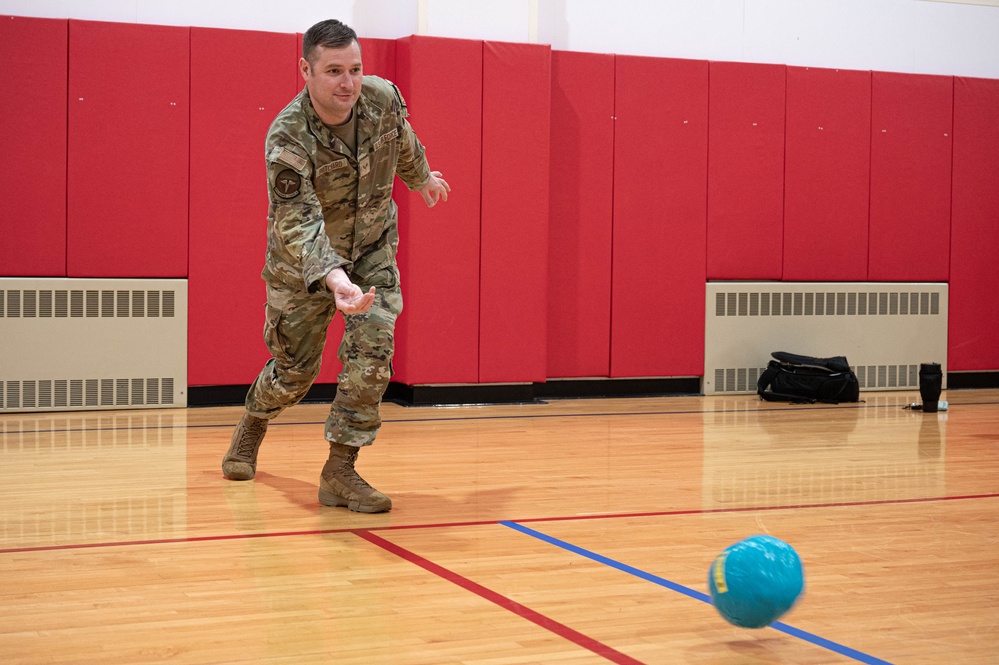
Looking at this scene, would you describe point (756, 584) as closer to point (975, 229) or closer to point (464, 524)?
point (464, 524)

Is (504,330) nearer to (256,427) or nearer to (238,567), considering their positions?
(256,427)

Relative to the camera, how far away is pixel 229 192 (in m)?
7.44

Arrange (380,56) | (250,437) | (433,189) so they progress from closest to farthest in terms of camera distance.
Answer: (433,189) → (250,437) → (380,56)

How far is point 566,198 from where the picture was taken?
8219mm

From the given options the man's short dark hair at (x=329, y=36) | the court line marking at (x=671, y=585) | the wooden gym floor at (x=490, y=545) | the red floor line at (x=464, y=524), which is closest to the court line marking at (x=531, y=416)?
the wooden gym floor at (x=490, y=545)

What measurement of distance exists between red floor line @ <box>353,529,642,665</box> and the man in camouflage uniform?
1.51ft

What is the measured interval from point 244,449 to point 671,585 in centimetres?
222

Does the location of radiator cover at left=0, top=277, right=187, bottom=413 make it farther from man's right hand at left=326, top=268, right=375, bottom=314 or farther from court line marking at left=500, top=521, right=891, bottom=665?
man's right hand at left=326, top=268, right=375, bottom=314

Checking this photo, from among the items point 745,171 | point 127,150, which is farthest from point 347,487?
point 745,171

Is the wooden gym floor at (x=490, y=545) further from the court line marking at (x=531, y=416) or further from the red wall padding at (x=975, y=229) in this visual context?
the red wall padding at (x=975, y=229)

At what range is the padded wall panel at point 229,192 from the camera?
7.39 m

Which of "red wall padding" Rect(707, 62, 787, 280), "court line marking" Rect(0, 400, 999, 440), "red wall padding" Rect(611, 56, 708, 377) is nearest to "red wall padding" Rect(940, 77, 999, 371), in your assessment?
"court line marking" Rect(0, 400, 999, 440)

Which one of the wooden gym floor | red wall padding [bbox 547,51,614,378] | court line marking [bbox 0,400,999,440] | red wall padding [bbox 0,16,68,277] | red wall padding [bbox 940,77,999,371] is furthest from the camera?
red wall padding [bbox 940,77,999,371]

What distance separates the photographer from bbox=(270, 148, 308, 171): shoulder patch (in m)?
3.88
